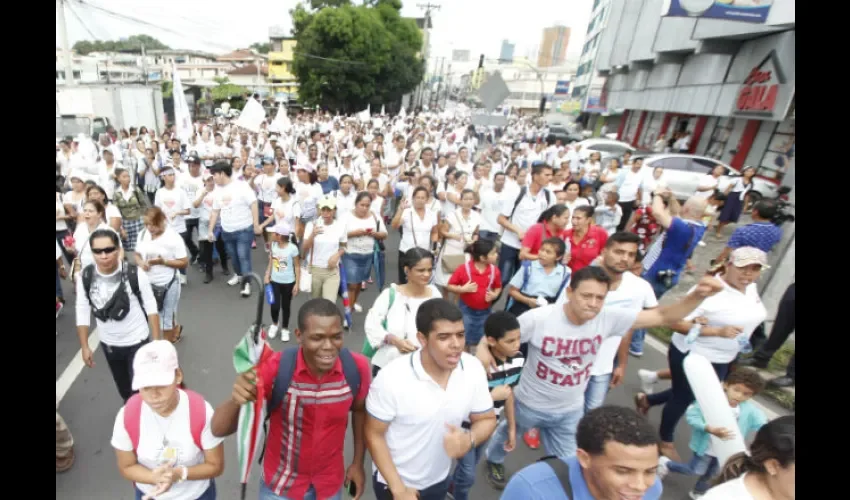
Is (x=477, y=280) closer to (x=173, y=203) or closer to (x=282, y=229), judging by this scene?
(x=282, y=229)

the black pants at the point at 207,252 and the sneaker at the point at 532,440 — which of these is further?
the black pants at the point at 207,252

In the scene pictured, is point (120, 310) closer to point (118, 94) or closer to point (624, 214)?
point (624, 214)

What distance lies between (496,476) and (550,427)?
1.99 feet

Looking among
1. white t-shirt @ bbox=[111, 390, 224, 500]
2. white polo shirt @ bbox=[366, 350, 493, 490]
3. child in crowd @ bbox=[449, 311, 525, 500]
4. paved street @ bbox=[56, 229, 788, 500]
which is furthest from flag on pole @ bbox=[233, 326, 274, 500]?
paved street @ bbox=[56, 229, 788, 500]

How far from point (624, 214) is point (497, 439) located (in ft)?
24.6

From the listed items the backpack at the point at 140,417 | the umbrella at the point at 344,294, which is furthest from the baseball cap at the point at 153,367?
the umbrella at the point at 344,294

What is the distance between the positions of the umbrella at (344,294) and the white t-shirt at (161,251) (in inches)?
61.7

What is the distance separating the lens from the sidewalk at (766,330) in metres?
4.45

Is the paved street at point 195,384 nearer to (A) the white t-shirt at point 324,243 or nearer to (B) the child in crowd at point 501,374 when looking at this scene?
(B) the child in crowd at point 501,374

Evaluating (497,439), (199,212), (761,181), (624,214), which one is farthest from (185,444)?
(761,181)

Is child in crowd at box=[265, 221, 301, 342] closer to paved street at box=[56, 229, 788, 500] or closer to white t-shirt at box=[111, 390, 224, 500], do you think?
paved street at box=[56, 229, 788, 500]

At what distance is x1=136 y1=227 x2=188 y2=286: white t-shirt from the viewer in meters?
4.21

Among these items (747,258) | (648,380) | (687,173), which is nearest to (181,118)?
(648,380)
